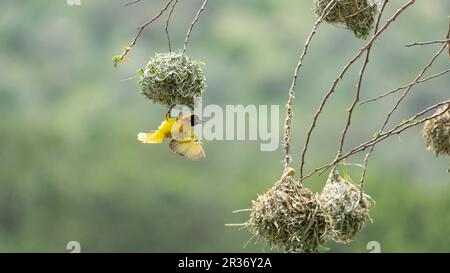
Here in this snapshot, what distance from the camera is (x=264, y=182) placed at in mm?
14070

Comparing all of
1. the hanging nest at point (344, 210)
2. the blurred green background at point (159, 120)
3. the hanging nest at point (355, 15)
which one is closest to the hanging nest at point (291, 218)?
the hanging nest at point (344, 210)

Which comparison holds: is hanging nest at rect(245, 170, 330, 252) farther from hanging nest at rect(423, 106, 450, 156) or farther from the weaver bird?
hanging nest at rect(423, 106, 450, 156)

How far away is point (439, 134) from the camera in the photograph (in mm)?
2836

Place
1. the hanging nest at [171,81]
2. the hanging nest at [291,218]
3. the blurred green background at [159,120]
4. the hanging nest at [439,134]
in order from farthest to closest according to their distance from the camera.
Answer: the blurred green background at [159,120] → the hanging nest at [439,134] → the hanging nest at [171,81] → the hanging nest at [291,218]

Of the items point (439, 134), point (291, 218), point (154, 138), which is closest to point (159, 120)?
point (439, 134)

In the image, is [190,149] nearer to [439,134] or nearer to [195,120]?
[195,120]

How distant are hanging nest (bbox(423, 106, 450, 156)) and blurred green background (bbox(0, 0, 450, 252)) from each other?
28.7 feet

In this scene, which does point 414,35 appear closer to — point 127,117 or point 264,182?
point 264,182

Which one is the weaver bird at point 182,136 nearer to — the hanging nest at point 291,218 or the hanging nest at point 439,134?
the hanging nest at point 291,218

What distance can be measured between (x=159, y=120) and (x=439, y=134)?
11.6 m

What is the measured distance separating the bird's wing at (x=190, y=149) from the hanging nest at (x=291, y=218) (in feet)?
1.09

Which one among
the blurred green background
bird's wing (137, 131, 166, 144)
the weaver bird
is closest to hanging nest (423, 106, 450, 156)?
the weaver bird

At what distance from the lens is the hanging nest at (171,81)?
2533mm

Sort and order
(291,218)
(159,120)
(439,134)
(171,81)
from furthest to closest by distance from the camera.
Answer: (159,120) < (439,134) < (171,81) < (291,218)
